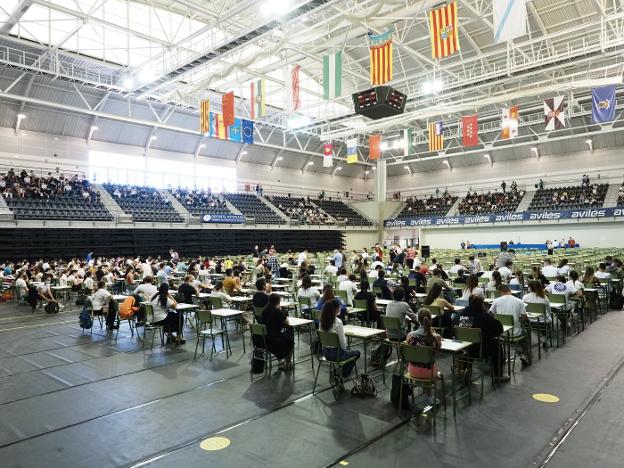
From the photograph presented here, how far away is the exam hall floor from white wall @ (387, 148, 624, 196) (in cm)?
3138

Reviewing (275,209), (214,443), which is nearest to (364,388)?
(214,443)

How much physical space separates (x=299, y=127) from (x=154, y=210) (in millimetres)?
10338

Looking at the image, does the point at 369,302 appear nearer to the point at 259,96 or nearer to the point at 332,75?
the point at 332,75

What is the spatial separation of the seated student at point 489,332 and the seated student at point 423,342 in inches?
46.8

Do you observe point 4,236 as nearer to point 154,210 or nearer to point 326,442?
point 154,210

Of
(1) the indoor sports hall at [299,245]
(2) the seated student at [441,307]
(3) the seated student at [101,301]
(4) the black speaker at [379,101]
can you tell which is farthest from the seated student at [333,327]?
(4) the black speaker at [379,101]

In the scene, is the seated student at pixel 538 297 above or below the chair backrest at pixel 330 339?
above

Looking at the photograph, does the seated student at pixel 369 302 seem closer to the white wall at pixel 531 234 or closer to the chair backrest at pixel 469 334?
the chair backrest at pixel 469 334

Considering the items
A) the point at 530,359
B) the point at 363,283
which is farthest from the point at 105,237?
the point at 530,359

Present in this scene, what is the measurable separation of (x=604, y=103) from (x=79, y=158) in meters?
26.9

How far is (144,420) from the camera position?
16.6 feet

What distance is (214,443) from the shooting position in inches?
175

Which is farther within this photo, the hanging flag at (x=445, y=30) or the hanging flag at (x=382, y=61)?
the hanging flag at (x=382, y=61)

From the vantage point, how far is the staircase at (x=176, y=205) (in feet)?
89.3
